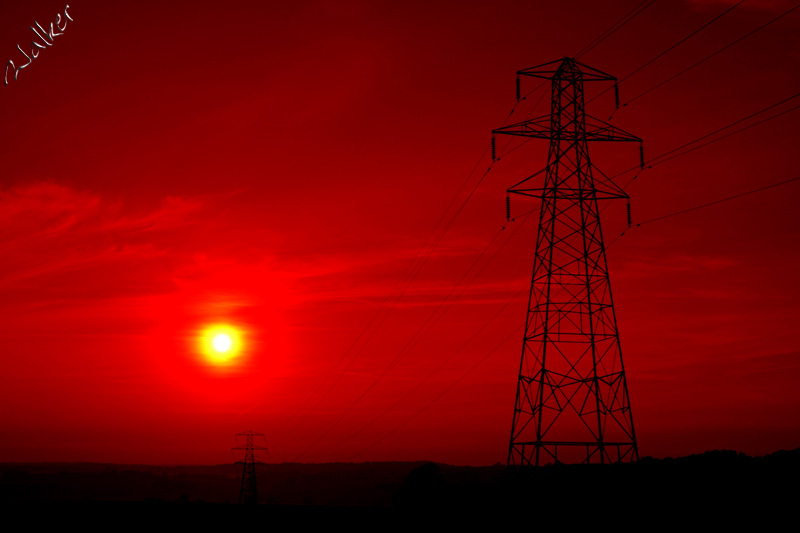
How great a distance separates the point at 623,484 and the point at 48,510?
25624mm

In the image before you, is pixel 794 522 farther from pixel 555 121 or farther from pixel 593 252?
pixel 555 121

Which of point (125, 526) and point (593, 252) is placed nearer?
point (125, 526)

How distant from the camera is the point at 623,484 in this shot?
3928cm

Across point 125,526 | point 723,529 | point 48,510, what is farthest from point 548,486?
point 48,510

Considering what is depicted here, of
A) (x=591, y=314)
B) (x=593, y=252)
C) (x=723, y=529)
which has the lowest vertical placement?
(x=723, y=529)

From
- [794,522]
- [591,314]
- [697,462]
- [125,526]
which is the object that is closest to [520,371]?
[591,314]

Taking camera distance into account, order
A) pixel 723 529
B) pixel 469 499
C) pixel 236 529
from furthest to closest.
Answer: pixel 469 499
pixel 236 529
pixel 723 529

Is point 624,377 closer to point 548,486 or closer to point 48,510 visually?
point 548,486

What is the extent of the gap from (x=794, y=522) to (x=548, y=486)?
11537mm

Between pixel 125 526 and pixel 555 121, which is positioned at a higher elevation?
pixel 555 121

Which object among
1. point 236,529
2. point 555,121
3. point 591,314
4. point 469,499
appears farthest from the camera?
point 555,121

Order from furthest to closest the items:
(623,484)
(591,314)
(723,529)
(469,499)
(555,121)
Answer: (555,121) → (591,314) → (469,499) → (623,484) → (723,529)

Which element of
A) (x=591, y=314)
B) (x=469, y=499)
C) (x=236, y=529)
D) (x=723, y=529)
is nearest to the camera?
(x=723, y=529)

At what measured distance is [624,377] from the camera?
44.0 meters
